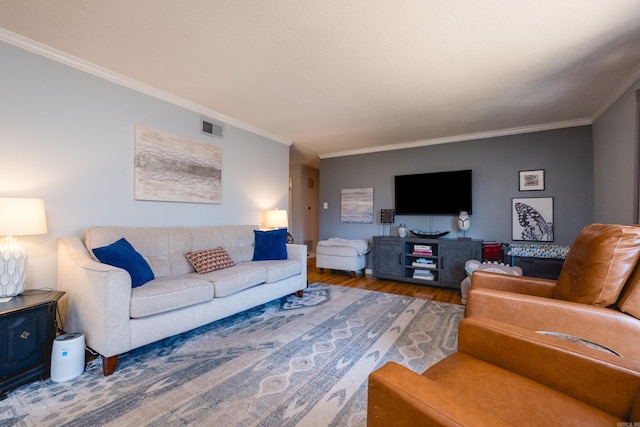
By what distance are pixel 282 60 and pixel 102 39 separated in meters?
1.33

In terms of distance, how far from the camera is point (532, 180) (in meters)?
3.78

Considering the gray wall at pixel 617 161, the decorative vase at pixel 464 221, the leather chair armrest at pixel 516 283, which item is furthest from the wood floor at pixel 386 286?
the gray wall at pixel 617 161

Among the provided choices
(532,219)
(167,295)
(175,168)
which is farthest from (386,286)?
(175,168)

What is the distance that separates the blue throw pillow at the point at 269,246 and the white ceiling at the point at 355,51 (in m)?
1.56

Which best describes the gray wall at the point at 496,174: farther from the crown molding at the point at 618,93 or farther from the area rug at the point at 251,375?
the area rug at the point at 251,375

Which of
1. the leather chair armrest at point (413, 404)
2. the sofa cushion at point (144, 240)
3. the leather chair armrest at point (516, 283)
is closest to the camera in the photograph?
the leather chair armrest at point (413, 404)

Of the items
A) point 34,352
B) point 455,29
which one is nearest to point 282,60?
point 455,29

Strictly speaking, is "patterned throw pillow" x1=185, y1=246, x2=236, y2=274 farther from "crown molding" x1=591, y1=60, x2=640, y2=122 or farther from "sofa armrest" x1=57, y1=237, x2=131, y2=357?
"crown molding" x1=591, y1=60, x2=640, y2=122

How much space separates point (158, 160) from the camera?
289cm

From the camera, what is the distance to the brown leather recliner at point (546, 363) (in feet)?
2.33

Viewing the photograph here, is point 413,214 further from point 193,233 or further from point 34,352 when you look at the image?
point 34,352

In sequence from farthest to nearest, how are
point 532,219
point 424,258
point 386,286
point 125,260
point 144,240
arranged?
1. point 424,258
2. point 386,286
3. point 532,219
4. point 144,240
5. point 125,260

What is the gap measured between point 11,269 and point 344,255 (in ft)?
12.3

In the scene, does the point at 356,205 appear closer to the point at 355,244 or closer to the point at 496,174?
the point at 355,244
